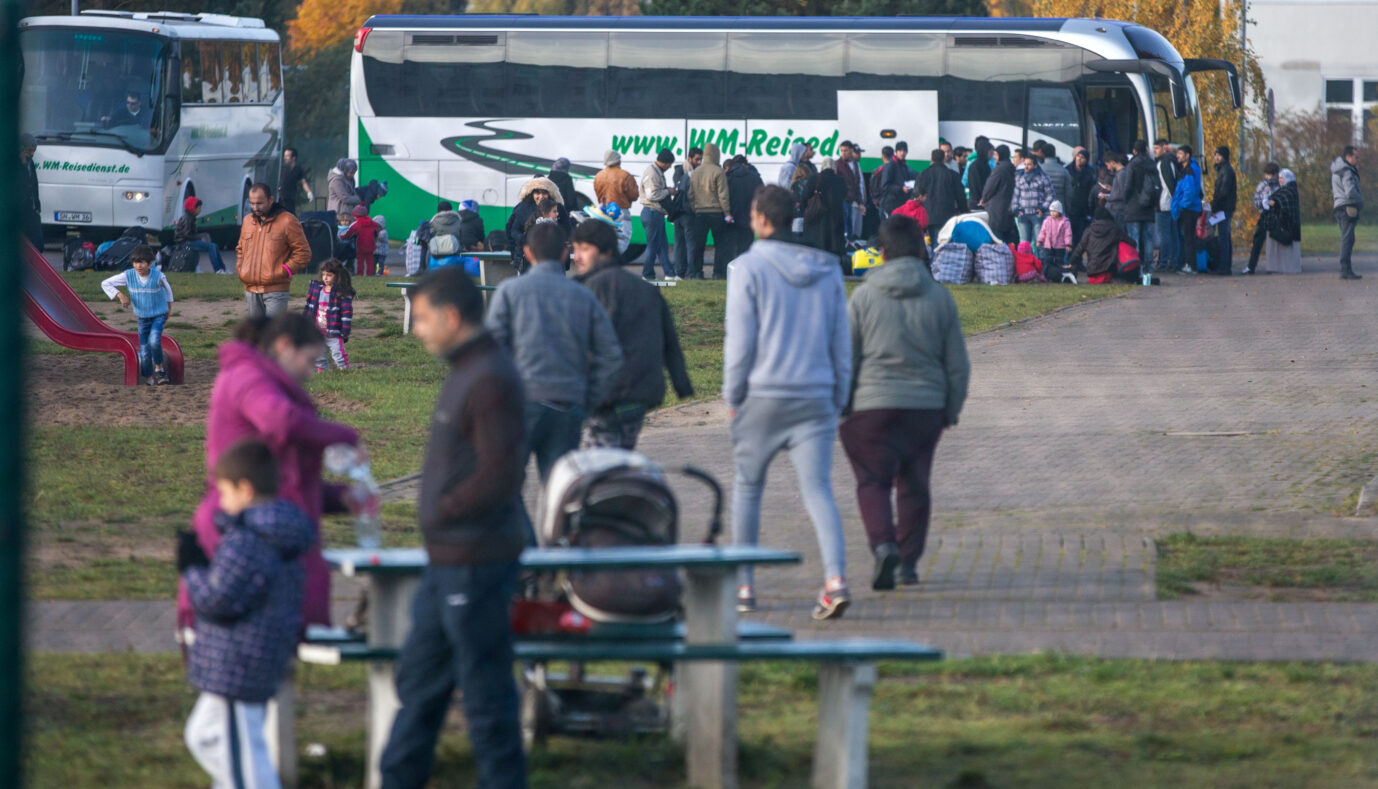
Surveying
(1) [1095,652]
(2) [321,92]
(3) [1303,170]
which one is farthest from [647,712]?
(2) [321,92]

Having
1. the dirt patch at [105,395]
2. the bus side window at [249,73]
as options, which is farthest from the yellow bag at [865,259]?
the bus side window at [249,73]

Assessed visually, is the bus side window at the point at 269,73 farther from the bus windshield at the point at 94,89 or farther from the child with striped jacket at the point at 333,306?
the child with striped jacket at the point at 333,306

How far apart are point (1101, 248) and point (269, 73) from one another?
663 inches

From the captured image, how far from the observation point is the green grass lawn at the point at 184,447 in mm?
8719

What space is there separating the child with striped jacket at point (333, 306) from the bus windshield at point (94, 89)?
545 inches

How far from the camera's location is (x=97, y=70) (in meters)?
29.0

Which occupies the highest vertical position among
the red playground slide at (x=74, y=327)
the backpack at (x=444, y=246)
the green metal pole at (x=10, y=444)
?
the green metal pole at (x=10, y=444)

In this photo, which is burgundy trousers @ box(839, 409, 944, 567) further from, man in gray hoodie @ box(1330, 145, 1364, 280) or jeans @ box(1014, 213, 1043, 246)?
man in gray hoodie @ box(1330, 145, 1364, 280)

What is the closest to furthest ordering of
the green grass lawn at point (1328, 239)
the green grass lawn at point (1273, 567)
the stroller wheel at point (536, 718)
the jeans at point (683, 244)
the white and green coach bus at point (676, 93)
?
the stroller wheel at point (536, 718)
the green grass lawn at point (1273, 567)
the jeans at point (683, 244)
the white and green coach bus at point (676, 93)
the green grass lawn at point (1328, 239)

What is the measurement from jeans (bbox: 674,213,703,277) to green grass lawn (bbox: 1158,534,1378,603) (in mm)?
16482

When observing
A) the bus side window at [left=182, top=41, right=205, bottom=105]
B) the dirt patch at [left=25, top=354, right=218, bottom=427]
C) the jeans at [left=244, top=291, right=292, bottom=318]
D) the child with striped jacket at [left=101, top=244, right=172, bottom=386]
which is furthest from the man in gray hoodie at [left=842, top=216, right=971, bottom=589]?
the bus side window at [left=182, top=41, right=205, bottom=105]

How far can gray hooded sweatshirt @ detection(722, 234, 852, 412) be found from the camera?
293 inches

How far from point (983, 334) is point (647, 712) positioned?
47.3ft

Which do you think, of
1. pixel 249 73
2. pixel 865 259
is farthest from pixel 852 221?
pixel 249 73
